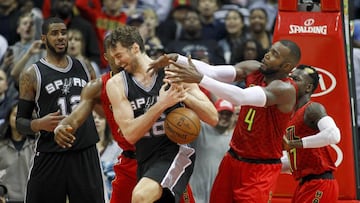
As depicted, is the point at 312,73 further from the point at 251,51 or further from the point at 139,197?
the point at 251,51

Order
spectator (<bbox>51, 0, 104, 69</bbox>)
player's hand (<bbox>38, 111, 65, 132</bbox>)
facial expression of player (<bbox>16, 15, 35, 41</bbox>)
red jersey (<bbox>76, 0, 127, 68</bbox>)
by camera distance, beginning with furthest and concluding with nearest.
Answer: red jersey (<bbox>76, 0, 127, 68</bbox>), spectator (<bbox>51, 0, 104, 69</bbox>), facial expression of player (<bbox>16, 15, 35, 41</bbox>), player's hand (<bbox>38, 111, 65, 132</bbox>)

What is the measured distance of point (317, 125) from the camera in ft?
26.1

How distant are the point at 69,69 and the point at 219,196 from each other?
1857mm

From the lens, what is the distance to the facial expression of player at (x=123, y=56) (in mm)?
7273

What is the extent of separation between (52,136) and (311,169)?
7.83ft

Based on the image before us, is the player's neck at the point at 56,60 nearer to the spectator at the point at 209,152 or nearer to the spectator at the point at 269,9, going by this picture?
the spectator at the point at 209,152

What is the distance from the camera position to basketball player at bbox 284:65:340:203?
26.4 ft

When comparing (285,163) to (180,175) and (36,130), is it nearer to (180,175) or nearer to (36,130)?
(180,175)

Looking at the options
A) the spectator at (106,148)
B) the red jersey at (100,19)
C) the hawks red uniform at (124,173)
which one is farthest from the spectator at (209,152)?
the red jersey at (100,19)

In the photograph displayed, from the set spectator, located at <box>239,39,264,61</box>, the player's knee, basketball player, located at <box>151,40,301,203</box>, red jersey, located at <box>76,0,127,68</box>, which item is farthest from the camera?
red jersey, located at <box>76,0,127,68</box>

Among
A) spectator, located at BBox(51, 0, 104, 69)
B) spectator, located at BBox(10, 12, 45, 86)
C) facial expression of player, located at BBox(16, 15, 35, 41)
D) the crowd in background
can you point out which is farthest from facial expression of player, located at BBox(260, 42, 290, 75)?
spectator, located at BBox(51, 0, 104, 69)

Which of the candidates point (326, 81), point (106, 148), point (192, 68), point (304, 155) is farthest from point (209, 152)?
point (192, 68)

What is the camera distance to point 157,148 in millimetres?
7285

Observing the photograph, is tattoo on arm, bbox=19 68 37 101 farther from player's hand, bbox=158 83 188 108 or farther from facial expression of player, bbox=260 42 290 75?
facial expression of player, bbox=260 42 290 75
